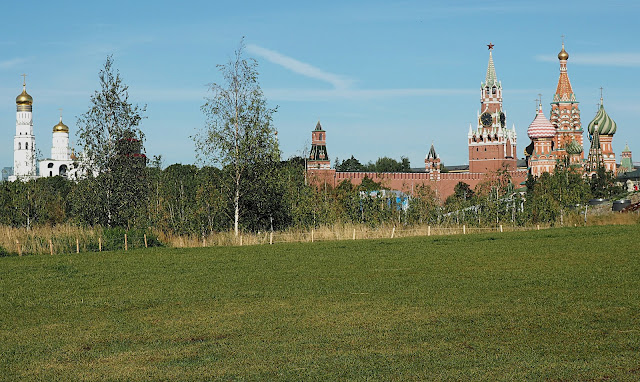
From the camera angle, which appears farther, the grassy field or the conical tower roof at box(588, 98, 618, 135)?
the conical tower roof at box(588, 98, 618, 135)

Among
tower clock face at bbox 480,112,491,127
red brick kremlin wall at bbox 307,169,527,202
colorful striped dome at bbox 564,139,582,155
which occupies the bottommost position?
red brick kremlin wall at bbox 307,169,527,202

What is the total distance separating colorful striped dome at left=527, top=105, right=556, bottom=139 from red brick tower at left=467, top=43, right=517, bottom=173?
→ 19.4 metres

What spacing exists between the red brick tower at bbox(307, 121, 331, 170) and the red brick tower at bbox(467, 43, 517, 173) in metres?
41.3

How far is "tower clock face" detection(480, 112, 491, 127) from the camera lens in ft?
540

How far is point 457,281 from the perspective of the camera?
66.8 feet

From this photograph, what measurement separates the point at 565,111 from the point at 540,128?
15296mm

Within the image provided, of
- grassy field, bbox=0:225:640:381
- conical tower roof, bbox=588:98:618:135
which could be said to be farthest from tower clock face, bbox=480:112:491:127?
grassy field, bbox=0:225:640:381

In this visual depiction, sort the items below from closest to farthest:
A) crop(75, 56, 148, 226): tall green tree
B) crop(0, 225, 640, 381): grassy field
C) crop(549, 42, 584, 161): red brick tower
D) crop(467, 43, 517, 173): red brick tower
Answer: crop(0, 225, 640, 381): grassy field
crop(75, 56, 148, 226): tall green tree
crop(549, 42, 584, 161): red brick tower
crop(467, 43, 517, 173): red brick tower

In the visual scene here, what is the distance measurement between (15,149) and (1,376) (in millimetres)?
181315

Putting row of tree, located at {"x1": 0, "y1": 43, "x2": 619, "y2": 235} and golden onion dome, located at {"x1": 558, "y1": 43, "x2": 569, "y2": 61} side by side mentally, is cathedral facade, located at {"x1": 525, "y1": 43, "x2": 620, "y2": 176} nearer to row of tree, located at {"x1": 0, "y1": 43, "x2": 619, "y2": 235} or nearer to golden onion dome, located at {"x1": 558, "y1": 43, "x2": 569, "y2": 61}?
golden onion dome, located at {"x1": 558, "y1": 43, "x2": 569, "y2": 61}

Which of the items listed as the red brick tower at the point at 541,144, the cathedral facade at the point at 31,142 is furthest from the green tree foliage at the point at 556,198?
the cathedral facade at the point at 31,142

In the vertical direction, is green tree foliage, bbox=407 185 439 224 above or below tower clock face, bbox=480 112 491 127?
below

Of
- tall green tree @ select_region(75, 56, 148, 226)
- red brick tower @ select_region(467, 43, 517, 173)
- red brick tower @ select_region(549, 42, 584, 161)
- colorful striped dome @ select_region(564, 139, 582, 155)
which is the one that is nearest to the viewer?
tall green tree @ select_region(75, 56, 148, 226)

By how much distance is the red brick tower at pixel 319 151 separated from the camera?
12989 centimetres
